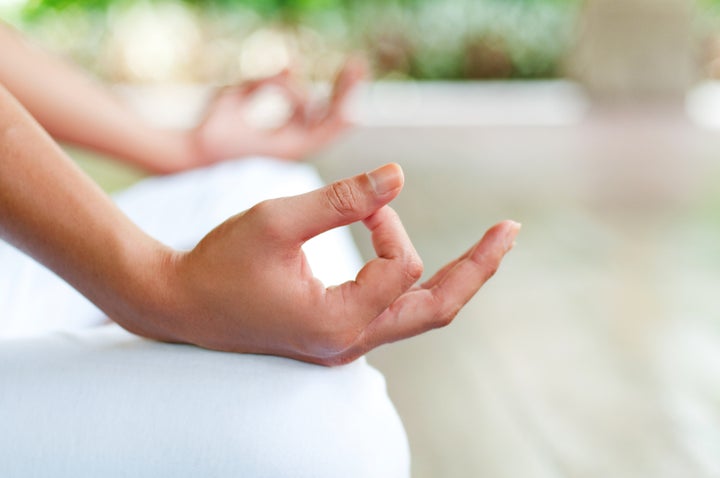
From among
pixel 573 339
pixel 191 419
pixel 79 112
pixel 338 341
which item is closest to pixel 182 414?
pixel 191 419

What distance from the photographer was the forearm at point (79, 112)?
1006 mm

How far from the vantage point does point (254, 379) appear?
55 centimetres

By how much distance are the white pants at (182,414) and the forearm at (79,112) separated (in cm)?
50

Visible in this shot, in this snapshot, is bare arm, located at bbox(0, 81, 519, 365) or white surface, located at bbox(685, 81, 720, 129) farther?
white surface, located at bbox(685, 81, 720, 129)

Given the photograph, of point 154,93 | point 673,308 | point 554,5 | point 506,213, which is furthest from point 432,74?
point 673,308

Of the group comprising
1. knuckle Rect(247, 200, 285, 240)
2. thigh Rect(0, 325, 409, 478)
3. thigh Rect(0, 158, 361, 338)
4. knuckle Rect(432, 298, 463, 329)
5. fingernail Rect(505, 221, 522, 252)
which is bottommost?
thigh Rect(0, 325, 409, 478)

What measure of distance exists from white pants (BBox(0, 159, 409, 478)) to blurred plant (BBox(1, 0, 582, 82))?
257 inches

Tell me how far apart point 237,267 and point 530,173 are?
11.0 ft

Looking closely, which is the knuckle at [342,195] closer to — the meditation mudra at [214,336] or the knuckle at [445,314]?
the meditation mudra at [214,336]

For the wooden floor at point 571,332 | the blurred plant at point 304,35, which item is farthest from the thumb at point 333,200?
the blurred plant at point 304,35

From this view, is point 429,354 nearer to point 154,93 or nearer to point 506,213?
point 506,213

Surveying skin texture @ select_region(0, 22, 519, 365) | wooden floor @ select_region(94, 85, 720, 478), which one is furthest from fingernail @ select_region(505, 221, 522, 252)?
wooden floor @ select_region(94, 85, 720, 478)

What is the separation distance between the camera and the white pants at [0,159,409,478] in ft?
1.73

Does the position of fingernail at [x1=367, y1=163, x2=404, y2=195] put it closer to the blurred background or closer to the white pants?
the white pants
